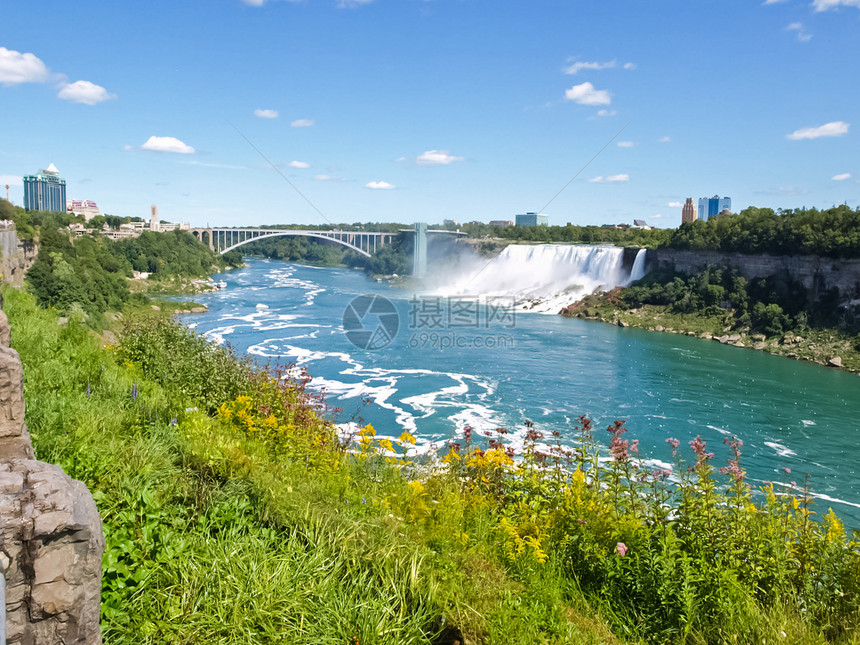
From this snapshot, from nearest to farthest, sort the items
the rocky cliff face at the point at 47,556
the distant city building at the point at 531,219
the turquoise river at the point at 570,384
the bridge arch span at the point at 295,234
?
1. the rocky cliff face at the point at 47,556
2. the turquoise river at the point at 570,384
3. the bridge arch span at the point at 295,234
4. the distant city building at the point at 531,219

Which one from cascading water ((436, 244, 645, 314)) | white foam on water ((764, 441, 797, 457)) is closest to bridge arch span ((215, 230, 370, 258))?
cascading water ((436, 244, 645, 314))

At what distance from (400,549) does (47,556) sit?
1.28 meters

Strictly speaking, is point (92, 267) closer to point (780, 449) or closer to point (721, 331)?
point (780, 449)

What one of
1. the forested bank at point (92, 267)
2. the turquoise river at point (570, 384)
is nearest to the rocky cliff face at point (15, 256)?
the forested bank at point (92, 267)

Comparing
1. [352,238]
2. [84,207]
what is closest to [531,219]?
[352,238]

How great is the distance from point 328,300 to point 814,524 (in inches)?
1153

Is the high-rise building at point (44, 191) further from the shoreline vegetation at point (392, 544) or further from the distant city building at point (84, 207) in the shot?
the shoreline vegetation at point (392, 544)

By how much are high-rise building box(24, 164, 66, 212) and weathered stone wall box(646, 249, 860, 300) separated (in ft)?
303

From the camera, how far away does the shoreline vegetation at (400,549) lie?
1961 mm

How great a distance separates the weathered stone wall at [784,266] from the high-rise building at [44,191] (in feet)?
303

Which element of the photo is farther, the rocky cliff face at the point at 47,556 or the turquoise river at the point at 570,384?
the turquoise river at the point at 570,384

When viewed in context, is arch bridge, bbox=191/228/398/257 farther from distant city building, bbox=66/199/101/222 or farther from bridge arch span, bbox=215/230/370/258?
distant city building, bbox=66/199/101/222

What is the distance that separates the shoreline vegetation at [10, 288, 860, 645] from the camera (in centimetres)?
196

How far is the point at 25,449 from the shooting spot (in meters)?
1.71
